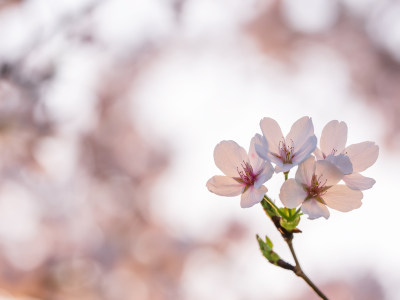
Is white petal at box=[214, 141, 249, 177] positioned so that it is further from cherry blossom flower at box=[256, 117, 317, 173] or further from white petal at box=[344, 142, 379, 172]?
white petal at box=[344, 142, 379, 172]

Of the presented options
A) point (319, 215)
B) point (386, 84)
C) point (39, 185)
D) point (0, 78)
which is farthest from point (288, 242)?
point (39, 185)

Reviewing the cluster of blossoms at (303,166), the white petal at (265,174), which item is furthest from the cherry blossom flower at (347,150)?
the white petal at (265,174)

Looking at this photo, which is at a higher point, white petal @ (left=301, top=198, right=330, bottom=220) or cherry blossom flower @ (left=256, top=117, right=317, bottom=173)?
cherry blossom flower @ (left=256, top=117, right=317, bottom=173)

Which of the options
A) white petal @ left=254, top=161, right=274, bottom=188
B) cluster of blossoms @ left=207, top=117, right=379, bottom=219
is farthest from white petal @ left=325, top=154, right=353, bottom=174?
white petal @ left=254, top=161, right=274, bottom=188

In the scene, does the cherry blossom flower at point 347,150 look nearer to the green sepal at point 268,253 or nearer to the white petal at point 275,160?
the white petal at point 275,160

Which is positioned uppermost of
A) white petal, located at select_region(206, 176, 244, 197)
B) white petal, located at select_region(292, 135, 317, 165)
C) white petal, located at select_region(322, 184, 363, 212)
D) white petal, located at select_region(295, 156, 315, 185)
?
white petal, located at select_region(206, 176, 244, 197)

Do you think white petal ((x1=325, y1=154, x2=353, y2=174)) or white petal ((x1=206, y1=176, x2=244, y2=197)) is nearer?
white petal ((x1=325, y1=154, x2=353, y2=174))

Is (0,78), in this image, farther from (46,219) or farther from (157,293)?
(157,293)
